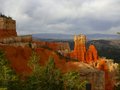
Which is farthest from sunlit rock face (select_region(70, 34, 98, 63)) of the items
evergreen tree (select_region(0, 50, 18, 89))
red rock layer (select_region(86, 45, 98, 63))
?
evergreen tree (select_region(0, 50, 18, 89))

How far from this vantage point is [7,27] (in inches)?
4456

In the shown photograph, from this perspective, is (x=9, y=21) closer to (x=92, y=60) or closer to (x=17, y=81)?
(x=92, y=60)

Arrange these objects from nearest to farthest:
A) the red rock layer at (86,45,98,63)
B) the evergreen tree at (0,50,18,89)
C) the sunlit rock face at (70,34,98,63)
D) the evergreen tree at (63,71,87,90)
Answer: the evergreen tree at (0,50,18,89)
the evergreen tree at (63,71,87,90)
the sunlit rock face at (70,34,98,63)
the red rock layer at (86,45,98,63)

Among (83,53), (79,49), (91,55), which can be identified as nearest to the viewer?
(83,53)

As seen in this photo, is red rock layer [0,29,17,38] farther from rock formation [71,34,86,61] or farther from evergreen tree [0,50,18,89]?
evergreen tree [0,50,18,89]

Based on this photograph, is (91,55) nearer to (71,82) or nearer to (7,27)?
(7,27)

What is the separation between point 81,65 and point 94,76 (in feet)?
15.0

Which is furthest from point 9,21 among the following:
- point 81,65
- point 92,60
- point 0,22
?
A: point 92,60

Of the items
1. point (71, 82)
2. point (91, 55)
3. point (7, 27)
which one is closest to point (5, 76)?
point (71, 82)

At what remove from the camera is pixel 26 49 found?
103125 millimetres

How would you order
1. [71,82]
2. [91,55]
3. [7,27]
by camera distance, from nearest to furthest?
[71,82], [7,27], [91,55]

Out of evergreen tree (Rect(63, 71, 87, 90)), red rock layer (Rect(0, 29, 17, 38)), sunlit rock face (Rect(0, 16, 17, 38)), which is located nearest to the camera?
evergreen tree (Rect(63, 71, 87, 90))

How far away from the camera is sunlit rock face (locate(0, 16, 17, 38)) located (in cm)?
11181

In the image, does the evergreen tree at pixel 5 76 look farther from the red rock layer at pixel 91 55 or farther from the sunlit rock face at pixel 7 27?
the red rock layer at pixel 91 55
